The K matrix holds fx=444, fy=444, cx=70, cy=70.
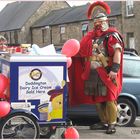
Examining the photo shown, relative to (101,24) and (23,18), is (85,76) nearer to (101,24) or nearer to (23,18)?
(101,24)

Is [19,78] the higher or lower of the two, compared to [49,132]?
higher

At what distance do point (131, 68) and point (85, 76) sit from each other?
168cm

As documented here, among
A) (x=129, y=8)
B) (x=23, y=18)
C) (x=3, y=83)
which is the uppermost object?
(x=23, y=18)

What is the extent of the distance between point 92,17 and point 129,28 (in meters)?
30.8

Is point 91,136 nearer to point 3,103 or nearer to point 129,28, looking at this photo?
point 3,103

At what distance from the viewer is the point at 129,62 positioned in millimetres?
8477

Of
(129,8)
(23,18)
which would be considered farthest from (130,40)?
(23,18)

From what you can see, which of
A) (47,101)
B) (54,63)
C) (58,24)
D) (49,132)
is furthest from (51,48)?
(58,24)

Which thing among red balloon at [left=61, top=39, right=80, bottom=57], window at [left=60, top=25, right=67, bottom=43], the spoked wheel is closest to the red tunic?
red balloon at [left=61, top=39, right=80, bottom=57]

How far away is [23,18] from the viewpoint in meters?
66.1

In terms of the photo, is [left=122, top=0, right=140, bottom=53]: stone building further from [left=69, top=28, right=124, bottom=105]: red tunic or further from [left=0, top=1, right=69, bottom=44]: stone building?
[left=69, top=28, right=124, bottom=105]: red tunic

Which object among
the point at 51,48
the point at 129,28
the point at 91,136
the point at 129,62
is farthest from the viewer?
the point at 129,28

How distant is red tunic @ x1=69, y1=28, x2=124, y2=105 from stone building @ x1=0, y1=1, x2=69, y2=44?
56611 mm

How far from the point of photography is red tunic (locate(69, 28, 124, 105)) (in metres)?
6.91
